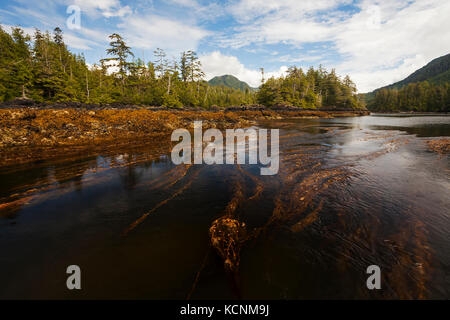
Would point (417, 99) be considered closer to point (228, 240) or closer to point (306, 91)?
point (306, 91)

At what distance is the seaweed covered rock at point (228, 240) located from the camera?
2.78 m

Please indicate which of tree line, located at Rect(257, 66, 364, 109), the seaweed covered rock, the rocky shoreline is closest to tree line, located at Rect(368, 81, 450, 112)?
tree line, located at Rect(257, 66, 364, 109)

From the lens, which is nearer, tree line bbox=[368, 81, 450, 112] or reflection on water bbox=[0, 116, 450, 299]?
reflection on water bbox=[0, 116, 450, 299]

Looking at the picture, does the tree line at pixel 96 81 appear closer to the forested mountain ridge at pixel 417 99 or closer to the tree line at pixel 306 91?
the tree line at pixel 306 91

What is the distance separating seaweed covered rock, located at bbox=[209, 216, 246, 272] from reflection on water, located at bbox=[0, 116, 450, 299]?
123mm

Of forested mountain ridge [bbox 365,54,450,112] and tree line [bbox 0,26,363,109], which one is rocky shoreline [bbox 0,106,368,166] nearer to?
tree line [bbox 0,26,363,109]

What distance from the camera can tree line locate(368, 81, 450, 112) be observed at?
8444 centimetres

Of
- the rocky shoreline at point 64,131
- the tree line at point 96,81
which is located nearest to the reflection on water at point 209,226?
the rocky shoreline at point 64,131

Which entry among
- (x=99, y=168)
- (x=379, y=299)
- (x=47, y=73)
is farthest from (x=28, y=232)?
(x=47, y=73)

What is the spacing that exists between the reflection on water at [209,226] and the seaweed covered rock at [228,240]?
0.12m

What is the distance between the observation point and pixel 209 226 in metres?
3.71

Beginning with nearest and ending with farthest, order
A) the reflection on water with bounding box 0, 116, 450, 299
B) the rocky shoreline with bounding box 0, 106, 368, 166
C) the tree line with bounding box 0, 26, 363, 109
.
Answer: the reflection on water with bounding box 0, 116, 450, 299
the rocky shoreline with bounding box 0, 106, 368, 166
the tree line with bounding box 0, 26, 363, 109

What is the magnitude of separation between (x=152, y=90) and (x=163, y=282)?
129 feet
